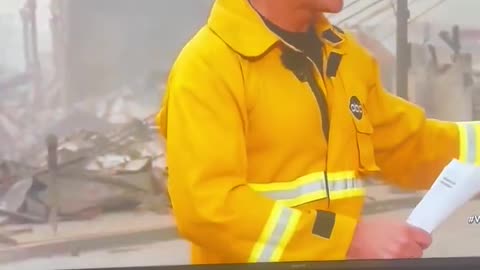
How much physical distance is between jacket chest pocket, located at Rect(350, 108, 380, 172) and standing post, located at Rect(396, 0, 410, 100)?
0.09 m

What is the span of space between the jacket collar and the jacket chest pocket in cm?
20

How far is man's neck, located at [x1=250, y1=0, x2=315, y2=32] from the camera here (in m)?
1.61

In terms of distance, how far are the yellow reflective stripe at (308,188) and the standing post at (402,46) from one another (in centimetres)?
19

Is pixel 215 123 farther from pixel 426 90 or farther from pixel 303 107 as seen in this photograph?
pixel 426 90

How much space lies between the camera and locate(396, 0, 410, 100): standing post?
1.64m

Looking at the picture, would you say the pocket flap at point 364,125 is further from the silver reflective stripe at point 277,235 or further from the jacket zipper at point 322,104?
the silver reflective stripe at point 277,235

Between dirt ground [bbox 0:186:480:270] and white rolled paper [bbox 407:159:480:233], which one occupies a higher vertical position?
white rolled paper [bbox 407:159:480:233]

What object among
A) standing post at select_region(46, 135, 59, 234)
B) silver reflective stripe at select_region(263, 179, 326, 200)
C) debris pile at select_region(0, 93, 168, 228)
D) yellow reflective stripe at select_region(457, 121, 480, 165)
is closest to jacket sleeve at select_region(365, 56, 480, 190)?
yellow reflective stripe at select_region(457, 121, 480, 165)

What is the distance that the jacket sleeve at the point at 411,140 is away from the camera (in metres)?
1.66

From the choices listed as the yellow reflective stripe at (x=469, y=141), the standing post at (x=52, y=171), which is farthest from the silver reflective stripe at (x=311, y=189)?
the standing post at (x=52, y=171)

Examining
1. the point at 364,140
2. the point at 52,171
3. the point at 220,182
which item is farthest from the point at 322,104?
the point at 52,171

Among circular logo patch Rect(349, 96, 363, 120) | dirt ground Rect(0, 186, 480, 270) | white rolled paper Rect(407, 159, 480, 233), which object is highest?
circular logo patch Rect(349, 96, 363, 120)

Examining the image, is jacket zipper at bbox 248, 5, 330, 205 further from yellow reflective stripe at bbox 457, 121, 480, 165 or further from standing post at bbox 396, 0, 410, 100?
yellow reflective stripe at bbox 457, 121, 480, 165

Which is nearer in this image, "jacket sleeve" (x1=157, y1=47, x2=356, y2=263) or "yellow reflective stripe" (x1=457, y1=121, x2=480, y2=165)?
"jacket sleeve" (x1=157, y1=47, x2=356, y2=263)
